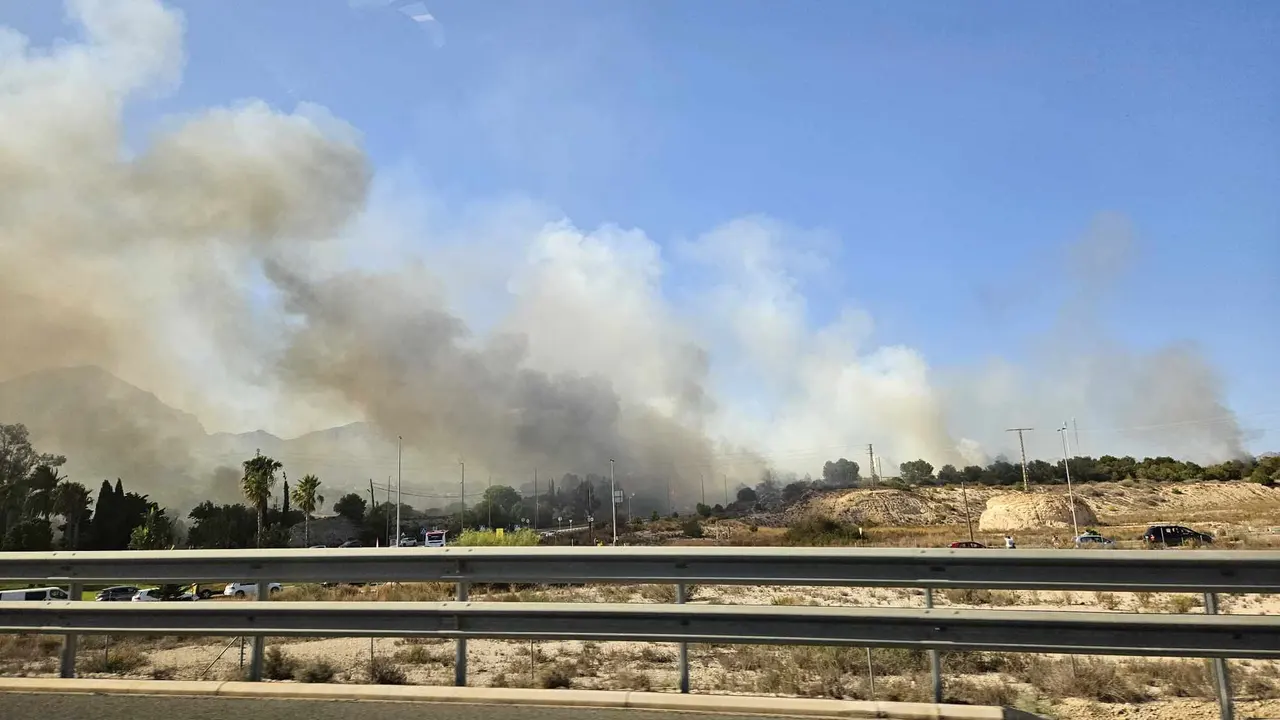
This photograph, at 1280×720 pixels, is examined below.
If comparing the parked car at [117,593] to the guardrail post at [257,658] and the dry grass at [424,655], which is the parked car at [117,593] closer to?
the dry grass at [424,655]

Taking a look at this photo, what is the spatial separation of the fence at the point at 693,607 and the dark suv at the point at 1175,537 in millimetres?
46557

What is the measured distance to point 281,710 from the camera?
522cm

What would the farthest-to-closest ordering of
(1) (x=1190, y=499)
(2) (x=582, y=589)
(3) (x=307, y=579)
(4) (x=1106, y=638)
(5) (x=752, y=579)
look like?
1. (1) (x=1190, y=499)
2. (2) (x=582, y=589)
3. (3) (x=307, y=579)
4. (5) (x=752, y=579)
5. (4) (x=1106, y=638)

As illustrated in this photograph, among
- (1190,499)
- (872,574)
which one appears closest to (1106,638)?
(872,574)

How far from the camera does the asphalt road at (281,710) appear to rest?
199 inches

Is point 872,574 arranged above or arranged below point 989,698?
above

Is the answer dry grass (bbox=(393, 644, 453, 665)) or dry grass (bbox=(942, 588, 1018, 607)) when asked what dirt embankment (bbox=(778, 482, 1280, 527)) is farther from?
dry grass (bbox=(393, 644, 453, 665))

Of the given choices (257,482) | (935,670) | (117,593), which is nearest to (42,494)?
(257,482)

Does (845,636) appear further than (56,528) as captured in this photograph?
No

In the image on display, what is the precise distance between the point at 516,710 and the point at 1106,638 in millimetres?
3492

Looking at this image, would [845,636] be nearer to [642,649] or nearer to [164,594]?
[642,649]

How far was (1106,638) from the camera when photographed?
195 inches

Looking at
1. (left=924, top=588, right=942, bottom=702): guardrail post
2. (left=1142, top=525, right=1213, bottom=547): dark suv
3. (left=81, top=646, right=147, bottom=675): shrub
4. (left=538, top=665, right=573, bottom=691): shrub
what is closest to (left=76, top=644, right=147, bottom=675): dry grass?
(left=81, top=646, right=147, bottom=675): shrub

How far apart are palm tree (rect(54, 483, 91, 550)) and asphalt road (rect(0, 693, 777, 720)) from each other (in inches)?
4352
